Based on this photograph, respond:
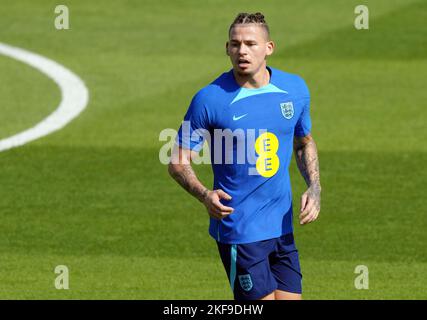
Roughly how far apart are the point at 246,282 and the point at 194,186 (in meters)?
0.78

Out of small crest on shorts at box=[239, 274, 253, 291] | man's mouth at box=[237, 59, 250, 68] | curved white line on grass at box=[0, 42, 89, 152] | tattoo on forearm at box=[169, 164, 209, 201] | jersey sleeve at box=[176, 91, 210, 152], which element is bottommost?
small crest on shorts at box=[239, 274, 253, 291]

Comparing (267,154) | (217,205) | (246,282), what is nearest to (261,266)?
(246,282)

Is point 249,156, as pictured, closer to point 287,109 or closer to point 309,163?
point 287,109

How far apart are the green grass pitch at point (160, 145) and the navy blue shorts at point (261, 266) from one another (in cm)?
297

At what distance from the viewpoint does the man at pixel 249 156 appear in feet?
31.3

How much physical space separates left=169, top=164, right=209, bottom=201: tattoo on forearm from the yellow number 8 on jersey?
0.45 meters

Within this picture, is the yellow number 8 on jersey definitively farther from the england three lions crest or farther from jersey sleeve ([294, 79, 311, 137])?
jersey sleeve ([294, 79, 311, 137])

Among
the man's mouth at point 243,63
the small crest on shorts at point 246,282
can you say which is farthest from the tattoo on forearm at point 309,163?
the man's mouth at point 243,63

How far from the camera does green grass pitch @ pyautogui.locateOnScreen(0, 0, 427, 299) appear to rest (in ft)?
44.9

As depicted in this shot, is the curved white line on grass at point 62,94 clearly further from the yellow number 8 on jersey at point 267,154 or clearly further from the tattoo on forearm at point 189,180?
the yellow number 8 on jersey at point 267,154

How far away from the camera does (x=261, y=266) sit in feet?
31.8

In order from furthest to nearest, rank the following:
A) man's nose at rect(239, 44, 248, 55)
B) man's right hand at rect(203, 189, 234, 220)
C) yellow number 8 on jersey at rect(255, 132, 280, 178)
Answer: yellow number 8 on jersey at rect(255, 132, 280, 178), man's nose at rect(239, 44, 248, 55), man's right hand at rect(203, 189, 234, 220)

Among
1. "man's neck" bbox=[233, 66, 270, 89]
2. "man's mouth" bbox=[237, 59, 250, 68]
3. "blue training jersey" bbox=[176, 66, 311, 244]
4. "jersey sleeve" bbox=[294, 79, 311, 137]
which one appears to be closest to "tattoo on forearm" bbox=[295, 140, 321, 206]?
"jersey sleeve" bbox=[294, 79, 311, 137]

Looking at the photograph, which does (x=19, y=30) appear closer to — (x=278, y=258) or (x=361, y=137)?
(x=361, y=137)
